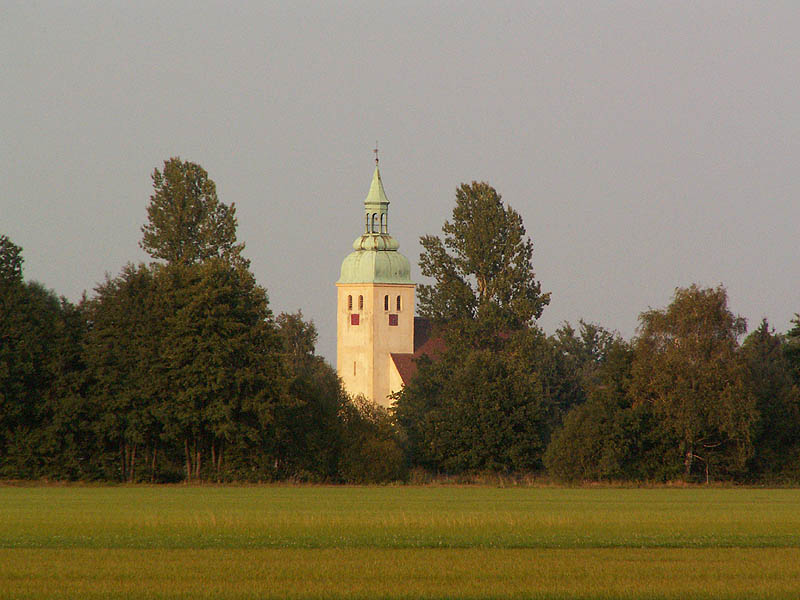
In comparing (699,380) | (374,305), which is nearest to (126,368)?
(699,380)

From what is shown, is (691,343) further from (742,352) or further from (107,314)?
→ (107,314)

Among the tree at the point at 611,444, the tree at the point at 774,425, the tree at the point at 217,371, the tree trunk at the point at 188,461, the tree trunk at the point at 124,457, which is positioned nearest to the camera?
the tree at the point at 217,371

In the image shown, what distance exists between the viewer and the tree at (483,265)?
96.2m

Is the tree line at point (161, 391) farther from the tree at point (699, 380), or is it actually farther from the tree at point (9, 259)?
the tree at point (699, 380)

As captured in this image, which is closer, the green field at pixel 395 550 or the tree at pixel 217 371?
the green field at pixel 395 550

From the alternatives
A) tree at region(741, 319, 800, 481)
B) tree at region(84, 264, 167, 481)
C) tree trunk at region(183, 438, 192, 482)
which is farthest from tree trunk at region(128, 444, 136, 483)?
tree at region(741, 319, 800, 481)

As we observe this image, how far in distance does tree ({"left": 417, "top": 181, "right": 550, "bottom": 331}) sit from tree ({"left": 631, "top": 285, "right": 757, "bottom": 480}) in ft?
70.3

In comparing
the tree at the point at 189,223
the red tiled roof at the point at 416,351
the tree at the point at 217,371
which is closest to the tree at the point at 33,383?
the tree at the point at 217,371

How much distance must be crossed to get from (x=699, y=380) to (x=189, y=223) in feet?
101

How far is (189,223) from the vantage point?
8600 cm

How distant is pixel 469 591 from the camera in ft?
74.8

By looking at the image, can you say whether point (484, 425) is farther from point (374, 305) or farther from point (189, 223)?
point (374, 305)

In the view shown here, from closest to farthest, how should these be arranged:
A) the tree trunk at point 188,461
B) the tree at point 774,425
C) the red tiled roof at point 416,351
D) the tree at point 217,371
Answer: the tree at point 217,371
the tree trunk at point 188,461
the tree at point 774,425
the red tiled roof at point 416,351

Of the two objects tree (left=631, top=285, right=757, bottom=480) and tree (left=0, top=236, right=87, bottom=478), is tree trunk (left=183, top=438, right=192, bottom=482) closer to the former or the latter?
tree (left=0, top=236, right=87, bottom=478)
